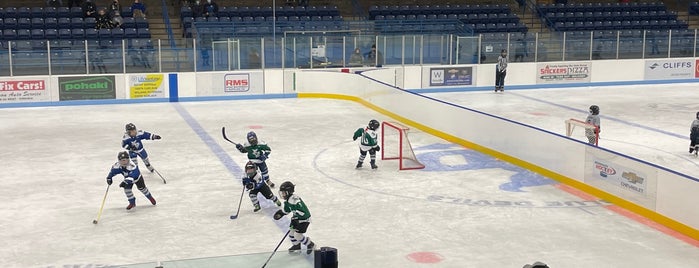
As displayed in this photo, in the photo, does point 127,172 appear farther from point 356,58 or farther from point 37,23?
point 37,23

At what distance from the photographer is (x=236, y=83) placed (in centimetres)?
2803

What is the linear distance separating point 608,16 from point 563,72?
7.43 meters

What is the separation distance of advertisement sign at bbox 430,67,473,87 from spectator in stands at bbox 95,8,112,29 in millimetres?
11469

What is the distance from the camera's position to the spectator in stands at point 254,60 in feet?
92.6

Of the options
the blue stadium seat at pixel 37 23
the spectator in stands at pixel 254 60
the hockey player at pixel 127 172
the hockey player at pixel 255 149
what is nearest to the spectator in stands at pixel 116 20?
the blue stadium seat at pixel 37 23

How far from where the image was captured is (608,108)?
1019 inches

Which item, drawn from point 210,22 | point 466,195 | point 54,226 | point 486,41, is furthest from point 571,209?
point 210,22

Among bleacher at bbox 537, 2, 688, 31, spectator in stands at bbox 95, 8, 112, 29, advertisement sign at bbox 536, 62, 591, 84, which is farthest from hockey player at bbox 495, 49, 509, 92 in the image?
spectator in stands at bbox 95, 8, 112, 29

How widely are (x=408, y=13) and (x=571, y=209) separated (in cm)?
2267

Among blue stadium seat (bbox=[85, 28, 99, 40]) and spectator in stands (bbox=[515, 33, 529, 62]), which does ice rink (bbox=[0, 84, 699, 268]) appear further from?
spectator in stands (bbox=[515, 33, 529, 62])

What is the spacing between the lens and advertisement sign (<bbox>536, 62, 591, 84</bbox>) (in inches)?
1255

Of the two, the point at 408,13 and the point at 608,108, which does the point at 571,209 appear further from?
the point at 408,13

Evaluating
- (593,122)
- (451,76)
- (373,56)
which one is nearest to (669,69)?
(451,76)

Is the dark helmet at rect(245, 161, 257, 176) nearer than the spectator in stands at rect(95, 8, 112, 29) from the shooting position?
Yes
